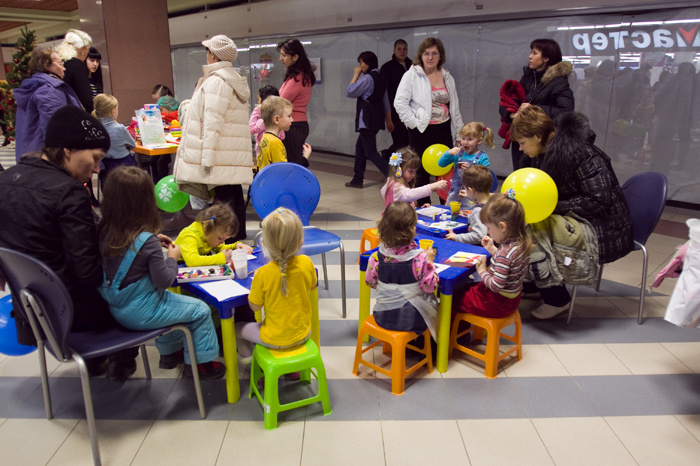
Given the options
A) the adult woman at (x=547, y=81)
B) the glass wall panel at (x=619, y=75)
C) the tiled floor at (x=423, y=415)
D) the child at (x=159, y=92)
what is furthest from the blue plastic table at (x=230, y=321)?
the glass wall panel at (x=619, y=75)

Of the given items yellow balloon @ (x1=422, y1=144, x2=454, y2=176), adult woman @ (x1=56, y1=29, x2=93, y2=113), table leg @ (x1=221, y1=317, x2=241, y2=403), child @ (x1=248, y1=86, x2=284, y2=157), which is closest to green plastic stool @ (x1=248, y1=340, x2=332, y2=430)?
table leg @ (x1=221, y1=317, x2=241, y2=403)

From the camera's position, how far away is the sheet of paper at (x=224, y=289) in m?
2.25

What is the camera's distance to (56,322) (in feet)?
6.23

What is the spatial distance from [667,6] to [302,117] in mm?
4011

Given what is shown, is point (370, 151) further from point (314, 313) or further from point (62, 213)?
point (62, 213)

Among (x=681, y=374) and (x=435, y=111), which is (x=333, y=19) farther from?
(x=681, y=374)

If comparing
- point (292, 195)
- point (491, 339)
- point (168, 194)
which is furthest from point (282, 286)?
point (168, 194)

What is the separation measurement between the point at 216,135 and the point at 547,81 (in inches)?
111

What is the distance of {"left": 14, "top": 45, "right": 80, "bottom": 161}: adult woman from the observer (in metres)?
3.89

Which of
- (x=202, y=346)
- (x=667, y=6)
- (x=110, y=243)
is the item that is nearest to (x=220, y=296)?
(x=202, y=346)

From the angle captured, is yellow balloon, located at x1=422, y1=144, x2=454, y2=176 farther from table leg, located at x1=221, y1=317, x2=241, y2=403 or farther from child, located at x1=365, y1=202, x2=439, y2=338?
table leg, located at x1=221, y1=317, x2=241, y2=403

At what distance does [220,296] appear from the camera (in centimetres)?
224

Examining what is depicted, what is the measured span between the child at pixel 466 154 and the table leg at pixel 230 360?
2.10 m

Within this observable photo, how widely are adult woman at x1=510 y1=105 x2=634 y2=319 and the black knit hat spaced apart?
2484 millimetres
